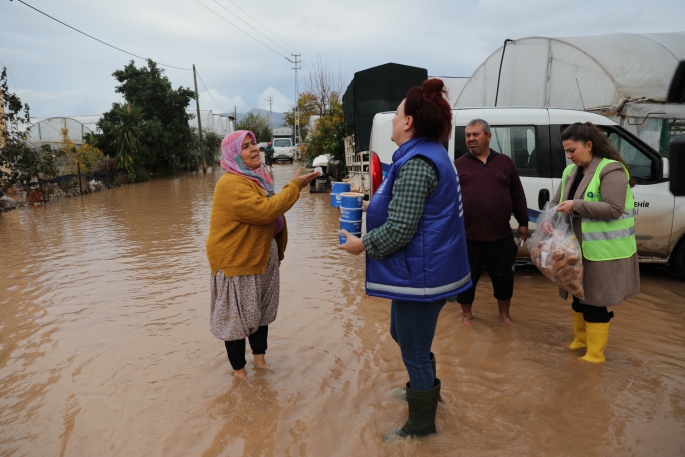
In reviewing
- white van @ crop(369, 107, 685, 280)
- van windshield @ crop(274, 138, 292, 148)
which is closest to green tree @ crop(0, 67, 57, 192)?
white van @ crop(369, 107, 685, 280)

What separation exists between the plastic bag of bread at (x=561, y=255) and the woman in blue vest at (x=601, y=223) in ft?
0.27

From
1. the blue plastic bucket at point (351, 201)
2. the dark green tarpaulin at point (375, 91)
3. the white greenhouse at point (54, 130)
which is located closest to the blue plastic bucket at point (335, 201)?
the blue plastic bucket at point (351, 201)

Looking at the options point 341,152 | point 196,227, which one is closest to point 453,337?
point 196,227

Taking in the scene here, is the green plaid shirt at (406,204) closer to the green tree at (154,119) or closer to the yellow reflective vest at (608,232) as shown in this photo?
the yellow reflective vest at (608,232)

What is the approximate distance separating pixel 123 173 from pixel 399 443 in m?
24.2

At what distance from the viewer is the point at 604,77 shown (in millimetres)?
8156

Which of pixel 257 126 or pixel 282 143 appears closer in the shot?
pixel 282 143

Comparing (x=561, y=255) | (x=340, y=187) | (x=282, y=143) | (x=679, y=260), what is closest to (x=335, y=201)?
(x=340, y=187)

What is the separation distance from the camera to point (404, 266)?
2529mm

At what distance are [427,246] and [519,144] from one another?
3869 mm

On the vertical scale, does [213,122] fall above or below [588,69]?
above

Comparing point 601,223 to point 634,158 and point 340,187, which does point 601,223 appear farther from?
point 634,158

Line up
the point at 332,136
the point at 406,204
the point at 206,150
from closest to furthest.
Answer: the point at 406,204
the point at 332,136
the point at 206,150

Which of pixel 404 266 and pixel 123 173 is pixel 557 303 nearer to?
pixel 404 266
